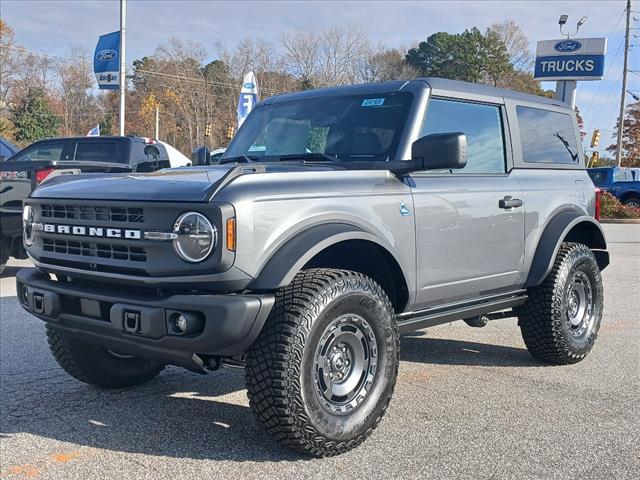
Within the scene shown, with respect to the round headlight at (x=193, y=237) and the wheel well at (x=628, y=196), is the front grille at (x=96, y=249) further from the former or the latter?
the wheel well at (x=628, y=196)

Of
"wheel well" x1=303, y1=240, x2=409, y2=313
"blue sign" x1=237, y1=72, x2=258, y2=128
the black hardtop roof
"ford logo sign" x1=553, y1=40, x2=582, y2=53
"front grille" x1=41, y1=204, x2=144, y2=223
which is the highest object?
"ford logo sign" x1=553, y1=40, x2=582, y2=53

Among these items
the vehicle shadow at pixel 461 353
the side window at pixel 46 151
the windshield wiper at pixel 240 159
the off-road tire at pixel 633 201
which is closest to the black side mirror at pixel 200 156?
the windshield wiper at pixel 240 159

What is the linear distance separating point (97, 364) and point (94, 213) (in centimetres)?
133

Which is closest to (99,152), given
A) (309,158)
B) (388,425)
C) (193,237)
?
(309,158)

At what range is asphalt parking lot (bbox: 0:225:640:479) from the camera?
347 centimetres

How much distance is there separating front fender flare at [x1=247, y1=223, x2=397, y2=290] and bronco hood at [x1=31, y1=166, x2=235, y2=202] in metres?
0.45

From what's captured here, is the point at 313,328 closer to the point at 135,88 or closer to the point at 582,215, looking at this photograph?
the point at 582,215

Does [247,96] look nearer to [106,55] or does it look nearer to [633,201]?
[106,55]

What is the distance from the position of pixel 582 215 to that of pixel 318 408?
316 cm

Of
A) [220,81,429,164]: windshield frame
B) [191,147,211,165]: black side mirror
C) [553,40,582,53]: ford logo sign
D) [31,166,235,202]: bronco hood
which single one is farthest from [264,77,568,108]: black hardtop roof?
[553,40,582,53]: ford logo sign

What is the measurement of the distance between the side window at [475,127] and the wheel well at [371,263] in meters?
0.93

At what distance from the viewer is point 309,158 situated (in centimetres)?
459

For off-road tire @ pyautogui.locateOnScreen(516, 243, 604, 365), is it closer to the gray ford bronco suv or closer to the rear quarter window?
the gray ford bronco suv

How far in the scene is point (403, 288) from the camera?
414 centimetres
